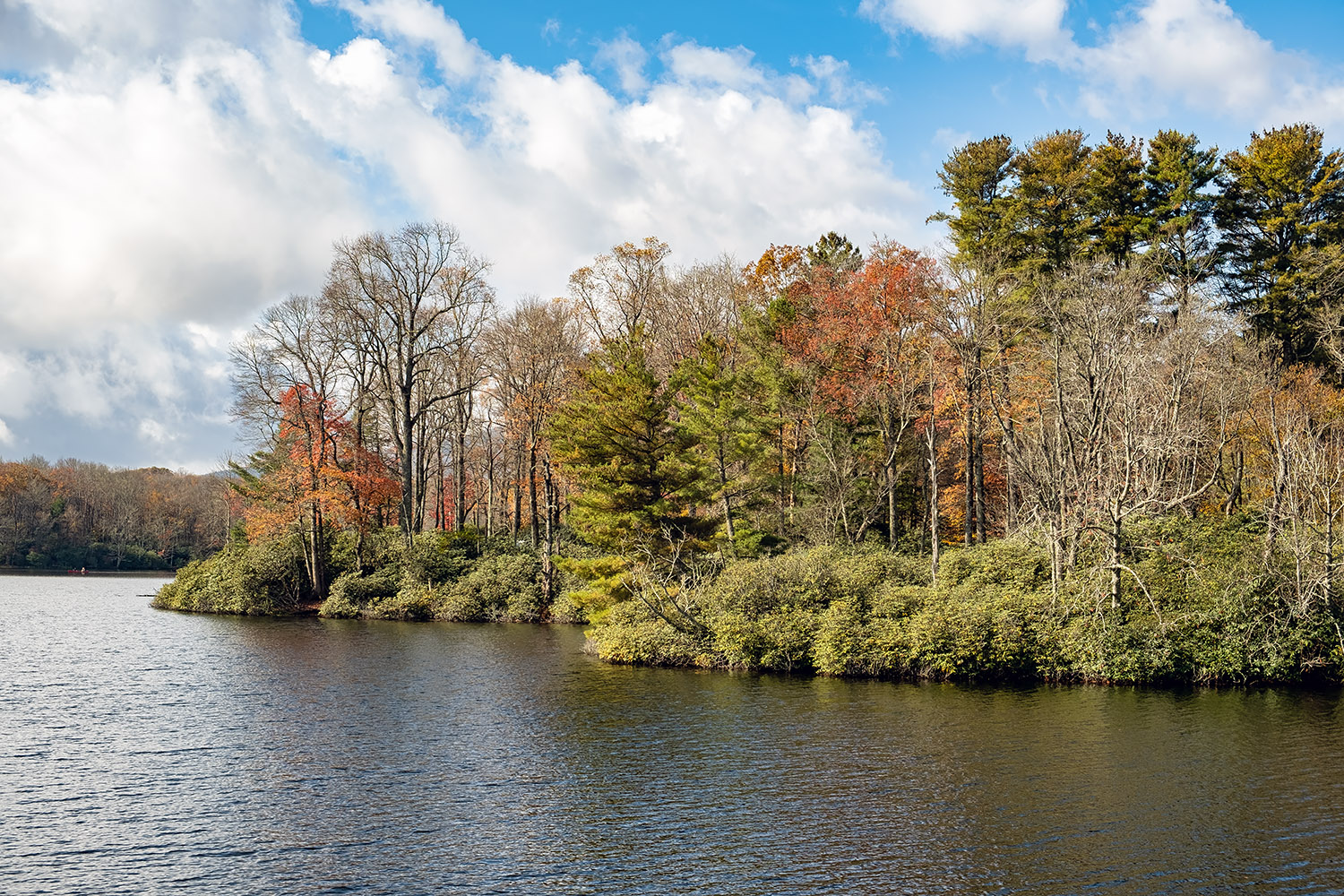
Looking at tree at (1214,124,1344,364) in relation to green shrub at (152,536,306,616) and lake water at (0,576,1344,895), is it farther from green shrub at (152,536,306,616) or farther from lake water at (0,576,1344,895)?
green shrub at (152,536,306,616)

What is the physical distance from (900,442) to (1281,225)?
21.0m

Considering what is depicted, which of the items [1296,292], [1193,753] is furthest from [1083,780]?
[1296,292]

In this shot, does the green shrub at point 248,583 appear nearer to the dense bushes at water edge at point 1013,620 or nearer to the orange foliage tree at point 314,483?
the orange foliage tree at point 314,483

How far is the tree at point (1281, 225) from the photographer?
4038 cm

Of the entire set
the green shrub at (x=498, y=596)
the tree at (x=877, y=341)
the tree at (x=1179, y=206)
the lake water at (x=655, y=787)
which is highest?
the tree at (x=1179, y=206)

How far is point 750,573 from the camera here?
29297 mm

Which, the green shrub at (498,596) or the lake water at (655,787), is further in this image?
the green shrub at (498,596)

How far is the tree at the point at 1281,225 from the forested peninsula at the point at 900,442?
5.4 inches

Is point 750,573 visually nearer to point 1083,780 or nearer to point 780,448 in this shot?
point 780,448

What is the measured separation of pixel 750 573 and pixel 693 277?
27.4m

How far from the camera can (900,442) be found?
4150 cm

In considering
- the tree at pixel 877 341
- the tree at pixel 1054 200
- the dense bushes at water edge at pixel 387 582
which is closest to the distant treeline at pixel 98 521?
the dense bushes at water edge at pixel 387 582

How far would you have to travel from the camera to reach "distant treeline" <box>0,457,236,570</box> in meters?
94.2

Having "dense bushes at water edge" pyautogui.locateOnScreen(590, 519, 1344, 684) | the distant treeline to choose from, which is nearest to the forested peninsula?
"dense bushes at water edge" pyautogui.locateOnScreen(590, 519, 1344, 684)
